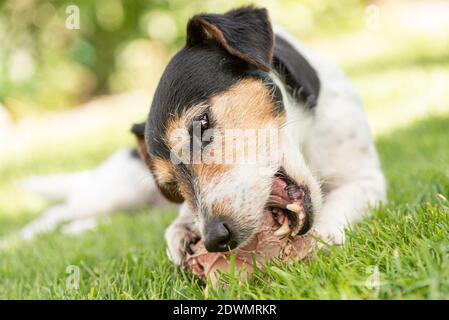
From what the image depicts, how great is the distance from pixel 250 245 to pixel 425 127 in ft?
11.3

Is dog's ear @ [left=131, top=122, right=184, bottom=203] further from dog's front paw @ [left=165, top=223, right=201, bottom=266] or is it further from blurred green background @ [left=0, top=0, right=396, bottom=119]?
blurred green background @ [left=0, top=0, right=396, bottom=119]

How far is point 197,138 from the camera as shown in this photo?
9.32 ft

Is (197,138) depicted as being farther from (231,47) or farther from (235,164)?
(231,47)

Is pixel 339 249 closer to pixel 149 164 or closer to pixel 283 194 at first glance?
pixel 283 194

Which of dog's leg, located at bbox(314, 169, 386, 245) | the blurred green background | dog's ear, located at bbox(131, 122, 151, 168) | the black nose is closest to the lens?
the black nose

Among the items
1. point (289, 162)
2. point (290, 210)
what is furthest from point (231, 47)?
point (290, 210)

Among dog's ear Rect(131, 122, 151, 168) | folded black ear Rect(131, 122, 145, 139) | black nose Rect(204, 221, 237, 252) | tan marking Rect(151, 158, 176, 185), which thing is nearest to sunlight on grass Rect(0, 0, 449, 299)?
black nose Rect(204, 221, 237, 252)

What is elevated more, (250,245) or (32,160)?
(32,160)

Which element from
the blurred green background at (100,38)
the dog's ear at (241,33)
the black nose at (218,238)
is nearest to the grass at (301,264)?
the black nose at (218,238)

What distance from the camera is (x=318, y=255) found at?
96.7 inches

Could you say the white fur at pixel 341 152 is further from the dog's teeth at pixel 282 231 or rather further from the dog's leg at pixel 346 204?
the dog's teeth at pixel 282 231

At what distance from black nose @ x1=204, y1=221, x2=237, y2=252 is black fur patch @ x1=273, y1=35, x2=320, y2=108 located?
3.90 ft

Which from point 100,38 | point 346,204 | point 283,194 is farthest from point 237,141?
point 100,38

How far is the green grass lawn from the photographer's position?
2117mm
